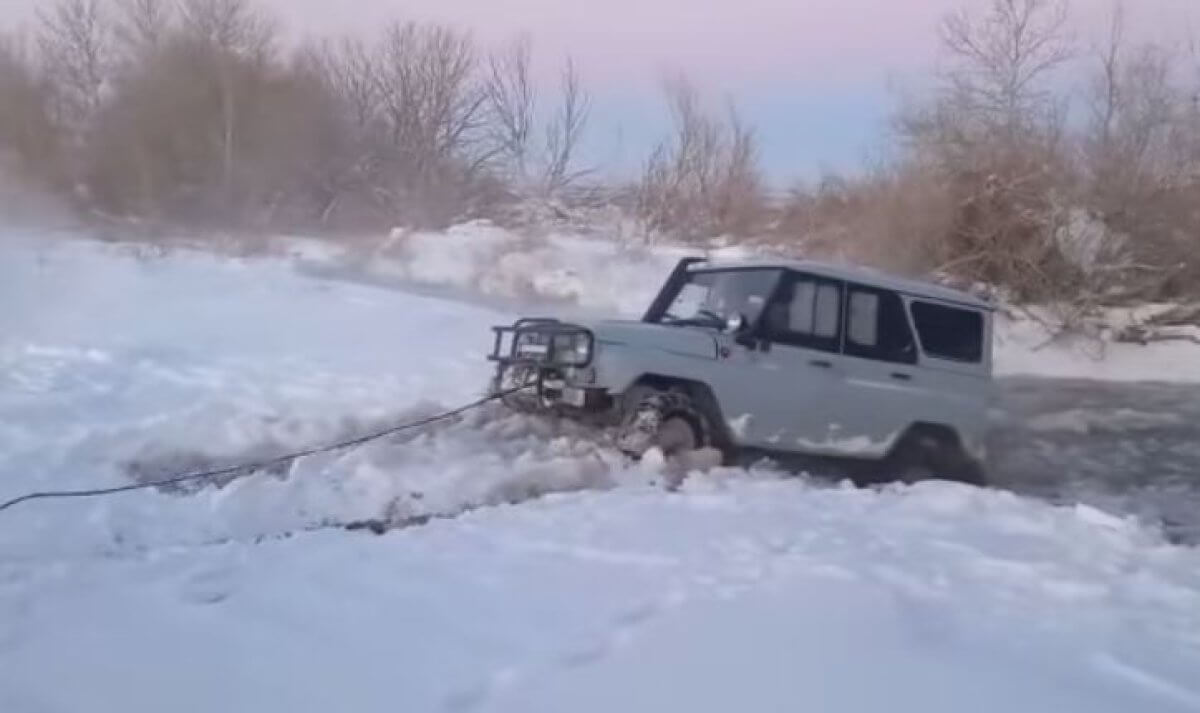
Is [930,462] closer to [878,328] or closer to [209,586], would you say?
[878,328]

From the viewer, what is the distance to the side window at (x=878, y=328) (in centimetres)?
1071

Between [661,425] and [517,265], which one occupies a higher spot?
[517,265]

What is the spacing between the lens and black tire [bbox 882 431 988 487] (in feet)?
35.5

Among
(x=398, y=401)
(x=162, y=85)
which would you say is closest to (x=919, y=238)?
(x=398, y=401)

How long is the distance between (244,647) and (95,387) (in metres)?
8.76

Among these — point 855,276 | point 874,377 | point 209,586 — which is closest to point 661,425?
point 874,377

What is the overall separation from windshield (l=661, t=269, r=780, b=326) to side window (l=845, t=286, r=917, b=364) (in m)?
0.85

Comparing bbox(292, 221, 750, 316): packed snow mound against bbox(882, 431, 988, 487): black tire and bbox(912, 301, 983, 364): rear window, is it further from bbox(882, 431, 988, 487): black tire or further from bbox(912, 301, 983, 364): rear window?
bbox(882, 431, 988, 487): black tire

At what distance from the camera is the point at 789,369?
33.7 ft

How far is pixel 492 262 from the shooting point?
2916cm

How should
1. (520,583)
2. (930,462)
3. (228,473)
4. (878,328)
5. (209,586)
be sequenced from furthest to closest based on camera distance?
1. (930,462)
2. (878,328)
3. (228,473)
4. (520,583)
5. (209,586)

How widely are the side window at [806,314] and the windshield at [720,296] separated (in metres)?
0.13

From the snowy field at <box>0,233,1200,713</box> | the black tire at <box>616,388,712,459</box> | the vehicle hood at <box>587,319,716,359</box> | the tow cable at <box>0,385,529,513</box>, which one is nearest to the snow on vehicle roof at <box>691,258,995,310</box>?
the vehicle hood at <box>587,319,716,359</box>

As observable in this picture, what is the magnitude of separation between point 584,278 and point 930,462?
58.5 feet
